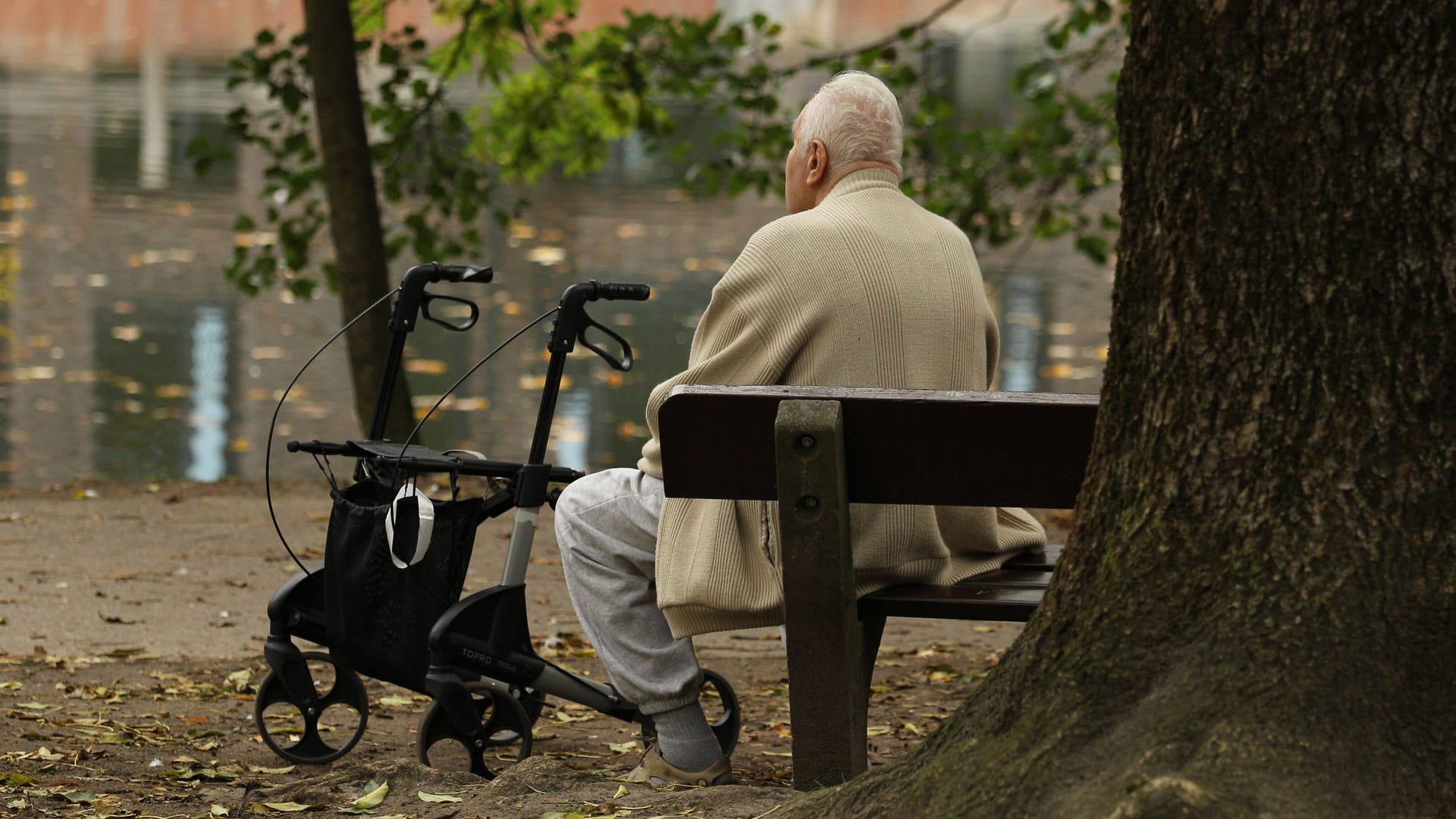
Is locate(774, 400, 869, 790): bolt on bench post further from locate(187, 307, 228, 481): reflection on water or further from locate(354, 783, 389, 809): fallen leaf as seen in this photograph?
locate(187, 307, 228, 481): reflection on water

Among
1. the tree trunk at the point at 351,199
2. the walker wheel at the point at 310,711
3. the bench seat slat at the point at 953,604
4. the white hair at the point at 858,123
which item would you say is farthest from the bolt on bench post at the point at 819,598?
the tree trunk at the point at 351,199

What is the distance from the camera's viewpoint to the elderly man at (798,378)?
339 centimetres

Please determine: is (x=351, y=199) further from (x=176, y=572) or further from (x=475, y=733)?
(x=475, y=733)

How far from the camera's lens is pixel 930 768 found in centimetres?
255

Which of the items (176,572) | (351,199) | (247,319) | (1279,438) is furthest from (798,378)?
(247,319)

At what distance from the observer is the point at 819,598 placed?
301cm

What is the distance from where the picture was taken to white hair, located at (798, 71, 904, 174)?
3.63m

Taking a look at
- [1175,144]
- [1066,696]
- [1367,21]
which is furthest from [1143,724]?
[1367,21]

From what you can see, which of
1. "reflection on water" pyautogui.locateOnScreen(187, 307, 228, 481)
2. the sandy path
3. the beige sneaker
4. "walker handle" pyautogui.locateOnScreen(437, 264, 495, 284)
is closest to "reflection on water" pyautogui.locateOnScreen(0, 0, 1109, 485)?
"reflection on water" pyautogui.locateOnScreen(187, 307, 228, 481)

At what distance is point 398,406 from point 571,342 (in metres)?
3.97

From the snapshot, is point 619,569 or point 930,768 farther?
point 619,569

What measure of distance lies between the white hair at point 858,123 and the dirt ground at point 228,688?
4.28 feet

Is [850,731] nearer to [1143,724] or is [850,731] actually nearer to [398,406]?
[1143,724]

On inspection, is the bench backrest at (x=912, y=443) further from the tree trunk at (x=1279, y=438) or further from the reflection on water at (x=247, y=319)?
the reflection on water at (x=247, y=319)
